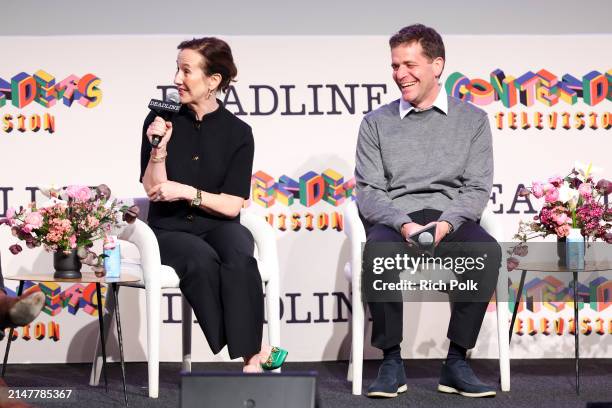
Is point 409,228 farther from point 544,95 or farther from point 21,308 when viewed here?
point 21,308

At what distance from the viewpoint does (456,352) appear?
325 cm

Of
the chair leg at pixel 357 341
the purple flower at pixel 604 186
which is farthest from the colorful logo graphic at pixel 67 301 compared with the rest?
the purple flower at pixel 604 186

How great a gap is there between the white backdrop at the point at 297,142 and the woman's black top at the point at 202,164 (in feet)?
2.12

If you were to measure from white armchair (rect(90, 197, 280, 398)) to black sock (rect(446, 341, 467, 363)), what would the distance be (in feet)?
2.14

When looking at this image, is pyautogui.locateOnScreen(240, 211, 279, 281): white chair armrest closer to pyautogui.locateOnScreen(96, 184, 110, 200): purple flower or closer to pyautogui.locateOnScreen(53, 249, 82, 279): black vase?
pyautogui.locateOnScreen(96, 184, 110, 200): purple flower

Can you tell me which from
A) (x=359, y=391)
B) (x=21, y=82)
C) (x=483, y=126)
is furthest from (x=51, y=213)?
(x=483, y=126)

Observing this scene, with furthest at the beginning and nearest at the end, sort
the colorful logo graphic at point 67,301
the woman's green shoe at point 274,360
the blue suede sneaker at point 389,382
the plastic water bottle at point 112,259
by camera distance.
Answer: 1. the colorful logo graphic at point 67,301
2. the plastic water bottle at point 112,259
3. the blue suede sneaker at point 389,382
4. the woman's green shoe at point 274,360

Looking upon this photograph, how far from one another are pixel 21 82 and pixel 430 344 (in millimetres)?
2255

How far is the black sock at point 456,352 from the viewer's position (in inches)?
128

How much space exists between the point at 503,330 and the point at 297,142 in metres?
1.36

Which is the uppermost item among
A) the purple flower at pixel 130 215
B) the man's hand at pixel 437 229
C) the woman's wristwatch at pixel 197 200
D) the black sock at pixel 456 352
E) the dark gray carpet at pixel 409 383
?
the woman's wristwatch at pixel 197 200

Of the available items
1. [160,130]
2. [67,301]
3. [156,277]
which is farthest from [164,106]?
[67,301]

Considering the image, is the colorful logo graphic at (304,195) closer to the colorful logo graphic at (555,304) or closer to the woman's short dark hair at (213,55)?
the woman's short dark hair at (213,55)

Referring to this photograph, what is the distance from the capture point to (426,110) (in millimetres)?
3582
